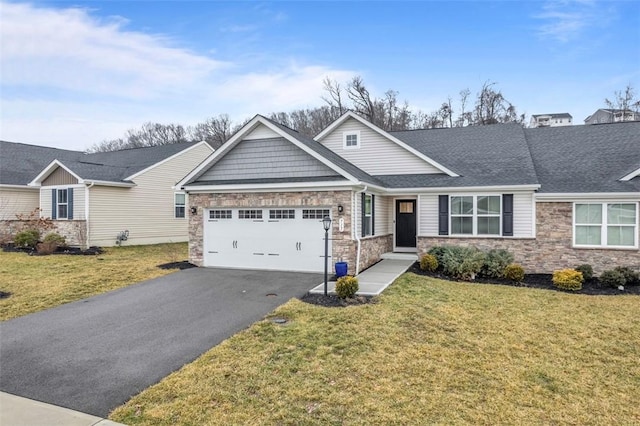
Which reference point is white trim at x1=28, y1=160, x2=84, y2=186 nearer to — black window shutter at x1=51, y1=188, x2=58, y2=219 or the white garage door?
black window shutter at x1=51, y1=188, x2=58, y2=219

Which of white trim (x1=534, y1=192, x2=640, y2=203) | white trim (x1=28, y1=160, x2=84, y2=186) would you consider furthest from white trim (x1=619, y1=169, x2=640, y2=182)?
white trim (x1=28, y1=160, x2=84, y2=186)

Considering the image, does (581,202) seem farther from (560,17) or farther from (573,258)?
(560,17)

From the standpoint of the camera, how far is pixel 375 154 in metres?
15.9

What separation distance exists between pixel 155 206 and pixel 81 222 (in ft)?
13.3

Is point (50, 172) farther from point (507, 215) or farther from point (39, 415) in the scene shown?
point (507, 215)

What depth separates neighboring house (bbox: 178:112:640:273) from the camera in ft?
39.6

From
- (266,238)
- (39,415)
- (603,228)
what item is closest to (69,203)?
(266,238)

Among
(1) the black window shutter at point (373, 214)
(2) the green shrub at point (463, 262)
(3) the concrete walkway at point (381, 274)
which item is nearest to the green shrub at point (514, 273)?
(2) the green shrub at point (463, 262)

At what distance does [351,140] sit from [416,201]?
3.81 m

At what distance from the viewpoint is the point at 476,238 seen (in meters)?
13.4

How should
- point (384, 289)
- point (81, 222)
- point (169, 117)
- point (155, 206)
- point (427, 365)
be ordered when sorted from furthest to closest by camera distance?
point (169, 117) < point (155, 206) < point (81, 222) < point (384, 289) < point (427, 365)

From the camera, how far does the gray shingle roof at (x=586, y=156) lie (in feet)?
41.6

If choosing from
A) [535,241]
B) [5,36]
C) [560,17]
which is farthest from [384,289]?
[5,36]

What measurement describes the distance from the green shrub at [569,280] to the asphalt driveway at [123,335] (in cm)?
700
